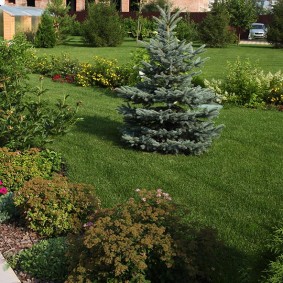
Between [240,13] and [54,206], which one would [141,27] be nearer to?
[240,13]

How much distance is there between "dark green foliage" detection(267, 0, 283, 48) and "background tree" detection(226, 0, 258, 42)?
565 centimetres

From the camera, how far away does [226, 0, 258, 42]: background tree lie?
36375mm

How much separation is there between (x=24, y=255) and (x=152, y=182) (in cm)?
228

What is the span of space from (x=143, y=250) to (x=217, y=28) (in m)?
27.2

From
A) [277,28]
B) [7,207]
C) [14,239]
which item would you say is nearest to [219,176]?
[7,207]

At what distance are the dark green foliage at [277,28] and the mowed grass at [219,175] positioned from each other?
21820 millimetres

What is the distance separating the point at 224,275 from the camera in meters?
3.93

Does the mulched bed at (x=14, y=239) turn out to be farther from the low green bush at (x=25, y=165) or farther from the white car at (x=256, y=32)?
the white car at (x=256, y=32)

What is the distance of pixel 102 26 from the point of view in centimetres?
2955

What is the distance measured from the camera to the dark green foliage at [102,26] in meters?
28.7

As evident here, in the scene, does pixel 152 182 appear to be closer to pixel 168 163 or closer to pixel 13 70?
pixel 168 163

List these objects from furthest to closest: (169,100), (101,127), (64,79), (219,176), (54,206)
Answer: (64,79) < (101,127) < (169,100) < (219,176) < (54,206)

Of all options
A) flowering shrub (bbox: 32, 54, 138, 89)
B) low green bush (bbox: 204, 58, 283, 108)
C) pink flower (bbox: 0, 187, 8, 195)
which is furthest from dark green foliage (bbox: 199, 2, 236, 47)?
pink flower (bbox: 0, 187, 8, 195)

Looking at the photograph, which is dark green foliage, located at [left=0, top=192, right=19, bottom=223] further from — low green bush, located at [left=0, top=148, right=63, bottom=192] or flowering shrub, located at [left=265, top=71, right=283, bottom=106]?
flowering shrub, located at [left=265, top=71, right=283, bottom=106]
